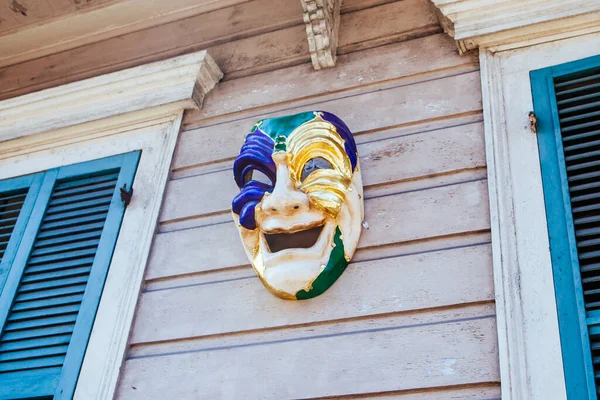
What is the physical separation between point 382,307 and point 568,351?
1.97 ft

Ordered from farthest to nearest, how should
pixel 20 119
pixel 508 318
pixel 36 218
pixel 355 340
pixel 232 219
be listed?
pixel 20 119 → pixel 36 218 → pixel 232 219 → pixel 355 340 → pixel 508 318

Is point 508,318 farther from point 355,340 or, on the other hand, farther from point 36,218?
point 36,218

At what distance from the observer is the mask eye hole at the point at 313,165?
286 centimetres

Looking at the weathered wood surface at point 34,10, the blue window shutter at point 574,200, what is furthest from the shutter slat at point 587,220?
the weathered wood surface at point 34,10

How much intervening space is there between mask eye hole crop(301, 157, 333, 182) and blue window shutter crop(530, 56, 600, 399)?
77cm

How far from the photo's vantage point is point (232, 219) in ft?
9.75

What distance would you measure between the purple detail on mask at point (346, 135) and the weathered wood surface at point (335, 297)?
41 cm

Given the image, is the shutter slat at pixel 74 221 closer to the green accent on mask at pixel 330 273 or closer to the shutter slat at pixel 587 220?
the green accent on mask at pixel 330 273

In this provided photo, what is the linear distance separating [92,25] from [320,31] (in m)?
1.36

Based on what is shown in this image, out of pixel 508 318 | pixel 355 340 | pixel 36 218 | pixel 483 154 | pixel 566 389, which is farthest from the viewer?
pixel 36 218

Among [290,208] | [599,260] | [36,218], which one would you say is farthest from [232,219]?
[599,260]

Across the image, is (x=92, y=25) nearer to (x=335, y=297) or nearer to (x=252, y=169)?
(x=252, y=169)

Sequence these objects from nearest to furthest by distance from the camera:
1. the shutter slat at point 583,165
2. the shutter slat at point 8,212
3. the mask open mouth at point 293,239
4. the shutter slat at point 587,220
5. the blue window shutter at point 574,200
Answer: the blue window shutter at point 574,200
the shutter slat at point 587,220
the shutter slat at point 583,165
the mask open mouth at point 293,239
the shutter slat at point 8,212

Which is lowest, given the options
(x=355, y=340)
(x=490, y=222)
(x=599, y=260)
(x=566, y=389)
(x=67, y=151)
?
(x=566, y=389)
